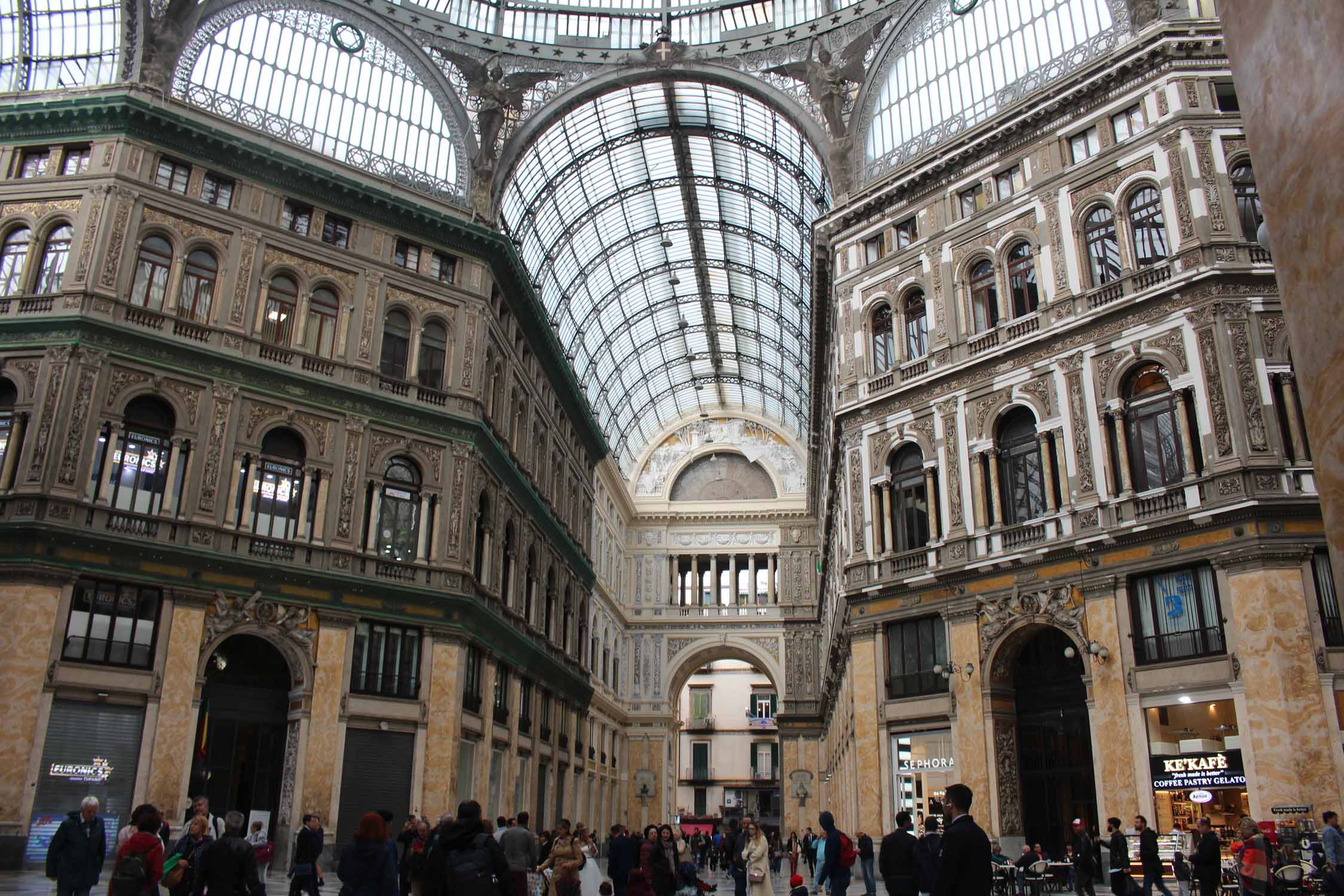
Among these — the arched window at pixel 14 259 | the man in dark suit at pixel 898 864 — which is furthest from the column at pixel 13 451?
the man in dark suit at pixel 898 864

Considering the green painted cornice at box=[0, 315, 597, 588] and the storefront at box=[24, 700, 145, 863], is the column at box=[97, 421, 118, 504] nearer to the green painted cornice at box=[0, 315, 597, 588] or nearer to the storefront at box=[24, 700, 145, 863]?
the green painted cornice at box=[0, 315, 597, 588]

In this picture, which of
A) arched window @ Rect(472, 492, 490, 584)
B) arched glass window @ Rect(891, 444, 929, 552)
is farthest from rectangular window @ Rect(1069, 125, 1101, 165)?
arched window @ Rect(472, 492, 490, 584)

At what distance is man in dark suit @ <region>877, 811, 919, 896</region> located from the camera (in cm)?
1268

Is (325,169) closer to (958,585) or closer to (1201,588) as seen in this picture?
(958,585)

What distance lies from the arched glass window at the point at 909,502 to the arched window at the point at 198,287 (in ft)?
65.8

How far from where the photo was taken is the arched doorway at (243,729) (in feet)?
87.7

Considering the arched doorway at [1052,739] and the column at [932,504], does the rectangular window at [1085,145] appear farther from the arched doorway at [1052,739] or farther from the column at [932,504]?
the arched doorway at [1052,739]

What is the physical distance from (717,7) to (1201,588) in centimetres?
2820

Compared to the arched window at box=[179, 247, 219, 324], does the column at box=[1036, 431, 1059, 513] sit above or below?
below

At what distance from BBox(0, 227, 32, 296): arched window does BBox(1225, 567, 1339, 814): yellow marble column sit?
3013 cm

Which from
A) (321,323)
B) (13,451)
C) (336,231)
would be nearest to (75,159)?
(336,231)

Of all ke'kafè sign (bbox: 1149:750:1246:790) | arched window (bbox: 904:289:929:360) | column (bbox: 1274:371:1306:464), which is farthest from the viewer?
arched window (bbox: 904:289:929:360)

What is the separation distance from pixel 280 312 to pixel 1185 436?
24403 millimetres

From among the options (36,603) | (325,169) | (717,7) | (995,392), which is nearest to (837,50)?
(717,7)
